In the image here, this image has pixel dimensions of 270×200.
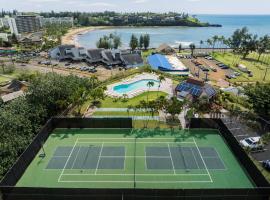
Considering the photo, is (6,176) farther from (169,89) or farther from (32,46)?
(32,46)

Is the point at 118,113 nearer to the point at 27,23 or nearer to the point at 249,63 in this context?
the point at 249,63

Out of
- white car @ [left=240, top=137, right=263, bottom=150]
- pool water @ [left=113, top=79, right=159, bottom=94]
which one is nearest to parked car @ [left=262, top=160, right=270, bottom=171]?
white car @ [left=240, top=137, right=263, bottom=150]

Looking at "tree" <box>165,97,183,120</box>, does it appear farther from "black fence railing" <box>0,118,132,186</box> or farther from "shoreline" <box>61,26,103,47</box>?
"shoreline" <box>61,26,103,47</box>

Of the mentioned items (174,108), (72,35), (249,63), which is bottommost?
(249,63)

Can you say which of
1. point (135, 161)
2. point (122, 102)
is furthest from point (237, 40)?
point (135, 161)

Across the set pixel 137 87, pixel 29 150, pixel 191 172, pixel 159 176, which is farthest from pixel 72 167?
pixel 137 87
